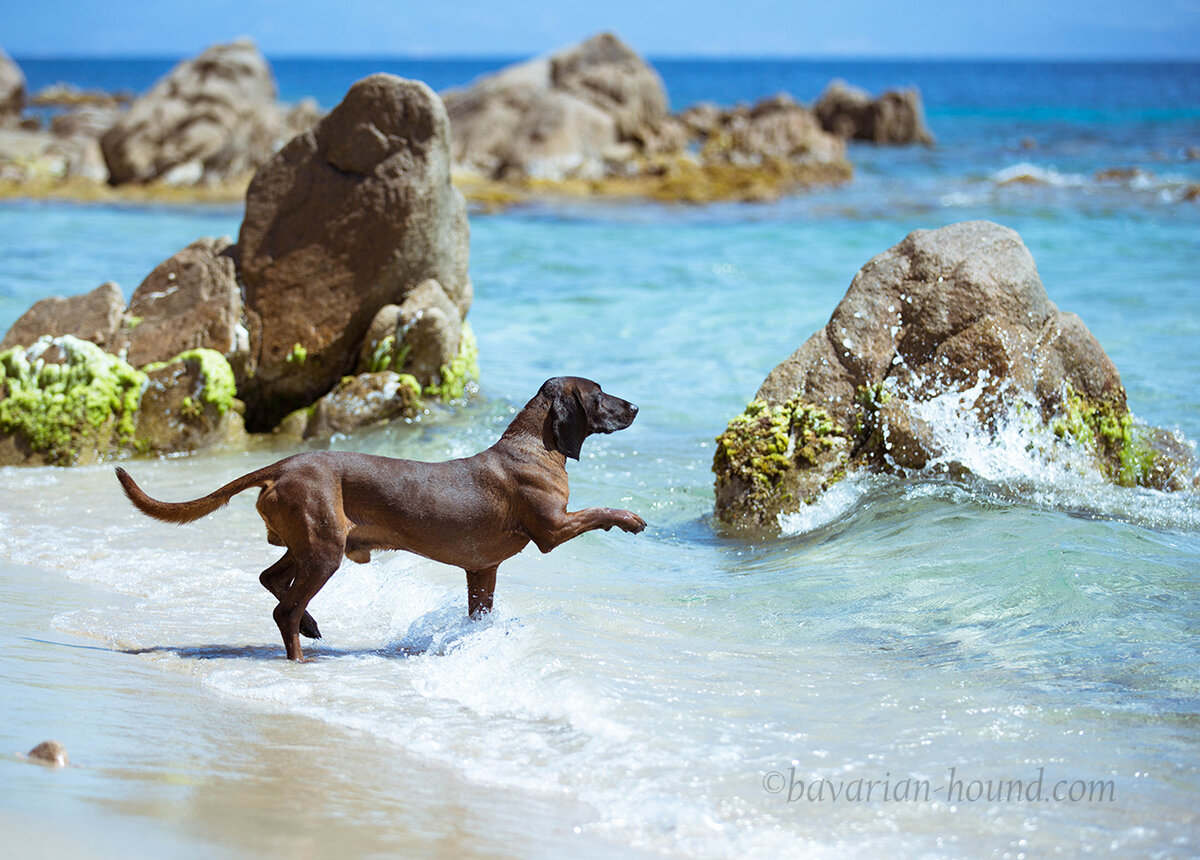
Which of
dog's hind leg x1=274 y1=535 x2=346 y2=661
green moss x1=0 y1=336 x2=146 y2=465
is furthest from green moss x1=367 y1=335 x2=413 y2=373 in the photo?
dog's hind leg x1=274 y1=535 x2=346 y2=661

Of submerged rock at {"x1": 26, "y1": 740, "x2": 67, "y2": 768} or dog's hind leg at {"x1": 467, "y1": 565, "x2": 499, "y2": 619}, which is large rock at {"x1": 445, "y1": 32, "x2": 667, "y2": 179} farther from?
submerged rock at {"x1": 26, "y1": 740, "x2": 67, "y2": 768}

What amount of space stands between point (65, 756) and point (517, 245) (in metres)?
19.3

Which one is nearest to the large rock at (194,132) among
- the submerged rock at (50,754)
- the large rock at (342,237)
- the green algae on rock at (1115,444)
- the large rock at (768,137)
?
the large rock at (768,137)

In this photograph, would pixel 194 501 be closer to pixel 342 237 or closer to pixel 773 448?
pixel 773 448

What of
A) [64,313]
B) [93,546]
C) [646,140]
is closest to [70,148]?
[646,140]

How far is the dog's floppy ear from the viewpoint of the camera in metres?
5.75

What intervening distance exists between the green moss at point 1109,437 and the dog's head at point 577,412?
3.89m

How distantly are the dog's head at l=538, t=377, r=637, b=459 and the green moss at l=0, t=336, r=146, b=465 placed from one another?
552cm

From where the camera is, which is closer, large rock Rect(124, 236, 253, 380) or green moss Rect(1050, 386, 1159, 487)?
green moss Rect(1050, 386, 1159, 487)

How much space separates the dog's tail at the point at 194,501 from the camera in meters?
5.35

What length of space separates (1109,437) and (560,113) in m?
27.7

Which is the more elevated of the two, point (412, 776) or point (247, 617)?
point (412, 776)

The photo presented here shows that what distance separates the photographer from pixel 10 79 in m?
47.7

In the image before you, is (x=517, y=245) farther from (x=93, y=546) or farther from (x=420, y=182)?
(x=93, y=546)
